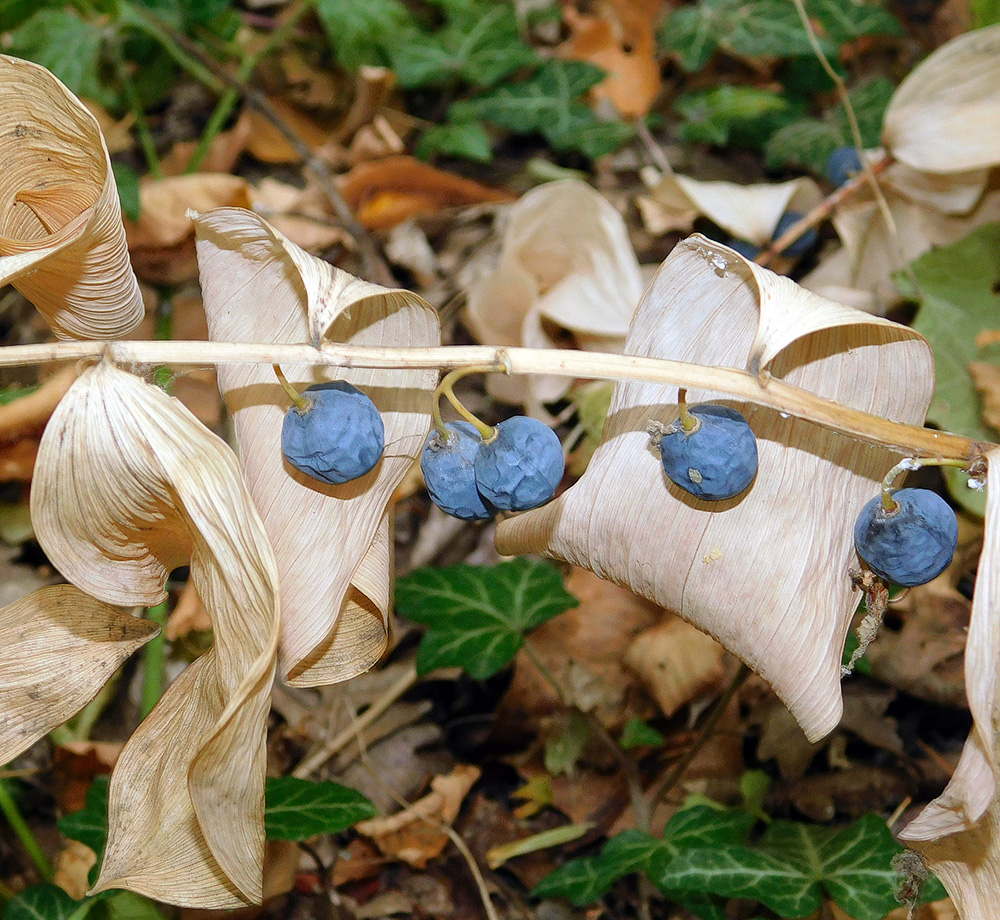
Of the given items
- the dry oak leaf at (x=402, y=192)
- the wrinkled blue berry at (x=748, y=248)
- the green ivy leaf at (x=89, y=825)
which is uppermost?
the wrinkled blue berry at (x=748, y=248)

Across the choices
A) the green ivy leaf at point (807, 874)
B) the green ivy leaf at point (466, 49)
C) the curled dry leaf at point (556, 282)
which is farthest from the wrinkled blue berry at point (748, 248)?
the green ivy leaf at point (807, 874)

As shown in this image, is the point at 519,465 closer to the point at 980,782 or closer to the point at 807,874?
the point at 980,782

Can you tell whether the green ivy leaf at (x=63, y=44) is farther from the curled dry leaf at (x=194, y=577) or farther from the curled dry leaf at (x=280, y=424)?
the curled dry leaf at (x=194, y=577)

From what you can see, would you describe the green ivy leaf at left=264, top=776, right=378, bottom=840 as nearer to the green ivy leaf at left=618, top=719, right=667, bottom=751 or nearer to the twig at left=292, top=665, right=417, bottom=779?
the twig at left=292, top=665, right=417, bottom=779

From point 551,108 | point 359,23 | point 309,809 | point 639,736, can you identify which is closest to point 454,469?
point 309,809

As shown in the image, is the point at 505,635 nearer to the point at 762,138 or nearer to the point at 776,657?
the point at 776,657
